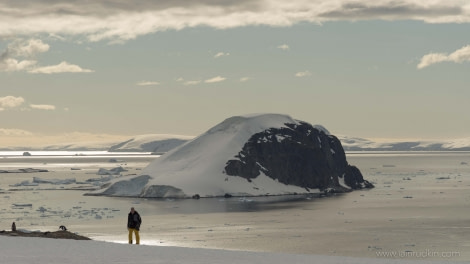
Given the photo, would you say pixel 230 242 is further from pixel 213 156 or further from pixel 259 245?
pixel 213 156

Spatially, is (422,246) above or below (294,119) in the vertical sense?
below

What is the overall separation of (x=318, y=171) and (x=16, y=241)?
113668 mm

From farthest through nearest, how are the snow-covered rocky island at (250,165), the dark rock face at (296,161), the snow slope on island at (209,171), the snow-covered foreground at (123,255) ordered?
the dark rock face at (296,161)
the snow-covered rocky island at (250,165)
the snow slope on island at (209,171)
the snow-covered foreground at (123,255)

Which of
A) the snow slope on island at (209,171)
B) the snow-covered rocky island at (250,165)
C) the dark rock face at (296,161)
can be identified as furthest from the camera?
the dark rock face at (296,161)

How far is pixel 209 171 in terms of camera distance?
440ft

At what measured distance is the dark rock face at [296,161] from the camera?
462 feet

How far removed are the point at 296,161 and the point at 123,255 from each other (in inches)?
4595

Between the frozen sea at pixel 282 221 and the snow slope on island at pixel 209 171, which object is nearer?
the frozen sea at pixel 282 221

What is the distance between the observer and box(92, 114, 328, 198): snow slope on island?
4993 inches

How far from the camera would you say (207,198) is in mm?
121000

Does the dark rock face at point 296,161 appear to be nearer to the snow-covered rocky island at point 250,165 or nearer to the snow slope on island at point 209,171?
the snow-covered rocky island at point 250,165

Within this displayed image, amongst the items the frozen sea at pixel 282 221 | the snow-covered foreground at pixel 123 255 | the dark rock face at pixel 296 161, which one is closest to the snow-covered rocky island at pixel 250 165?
the dark rock face at pixel 296 161

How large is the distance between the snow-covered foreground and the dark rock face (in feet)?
333

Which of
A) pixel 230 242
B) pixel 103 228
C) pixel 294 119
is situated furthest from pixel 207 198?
pixel 230 242
